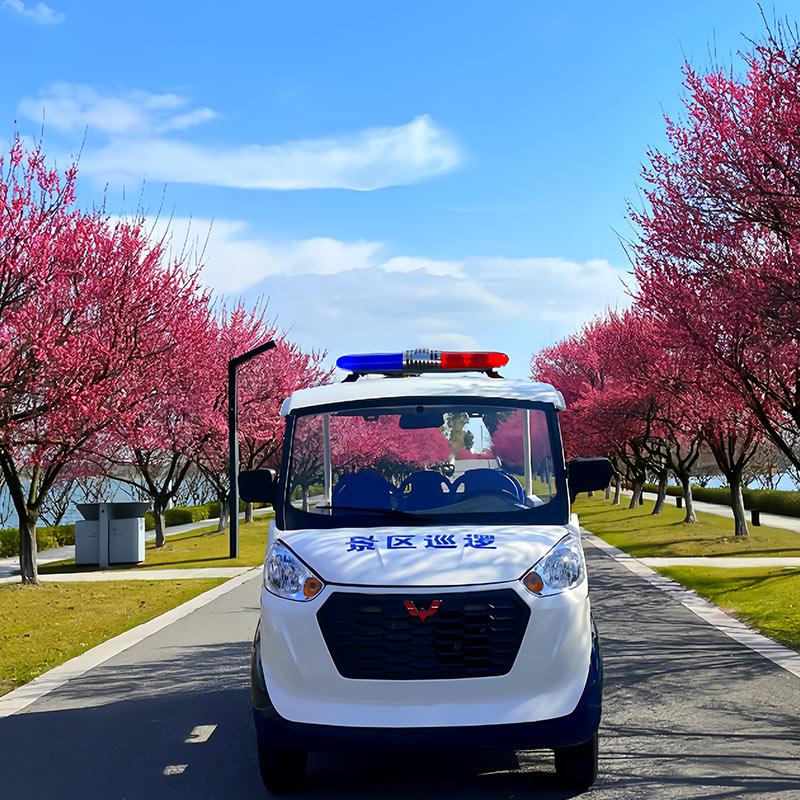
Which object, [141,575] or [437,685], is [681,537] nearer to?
[141,575]

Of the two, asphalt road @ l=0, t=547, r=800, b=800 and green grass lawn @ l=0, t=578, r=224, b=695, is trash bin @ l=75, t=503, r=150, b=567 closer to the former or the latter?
green grass lawn @ l=0, t=578, r=224, b=695

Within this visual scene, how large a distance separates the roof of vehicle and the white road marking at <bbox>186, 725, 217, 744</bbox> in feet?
Answer: 7.53

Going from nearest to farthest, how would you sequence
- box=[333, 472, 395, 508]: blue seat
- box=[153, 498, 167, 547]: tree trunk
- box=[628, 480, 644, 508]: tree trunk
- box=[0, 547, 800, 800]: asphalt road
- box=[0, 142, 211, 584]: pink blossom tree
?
box=[0, 547, 800, 800]: asphalt road → box=[333, 472, 395, 508]: blue seat → box=[0, 142, 211, 584]: pink blossom tree → box=[153, 498, 167, 547]: tree trunk → box=[628, 480, 644, 508]: tree trunk

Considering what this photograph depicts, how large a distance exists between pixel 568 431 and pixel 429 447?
3499 cm

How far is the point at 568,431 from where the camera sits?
40594 mm

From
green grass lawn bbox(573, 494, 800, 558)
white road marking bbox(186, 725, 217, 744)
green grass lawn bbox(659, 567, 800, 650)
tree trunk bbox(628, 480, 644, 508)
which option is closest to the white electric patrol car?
white road marking bbox(186, 725, 217, 744)

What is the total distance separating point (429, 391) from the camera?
6.25 m

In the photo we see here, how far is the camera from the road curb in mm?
8375

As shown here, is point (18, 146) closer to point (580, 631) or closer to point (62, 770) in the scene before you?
point (62, 770)

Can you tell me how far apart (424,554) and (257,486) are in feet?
4.36

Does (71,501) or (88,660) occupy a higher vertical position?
(71,501)

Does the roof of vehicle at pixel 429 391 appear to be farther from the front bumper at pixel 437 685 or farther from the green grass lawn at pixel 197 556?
the green grass lawn at pixel 197 556

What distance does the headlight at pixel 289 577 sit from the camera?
5.26 metres

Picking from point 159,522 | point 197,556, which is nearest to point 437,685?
point 197,556
